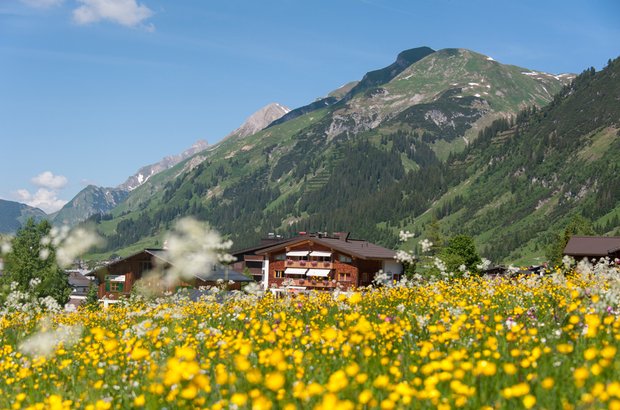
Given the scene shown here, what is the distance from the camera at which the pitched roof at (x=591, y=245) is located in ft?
282

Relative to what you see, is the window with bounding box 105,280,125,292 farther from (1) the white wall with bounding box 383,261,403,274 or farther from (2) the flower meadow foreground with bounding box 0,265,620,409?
(2) the flower meadow foreground with bounding box 0,265,620,409

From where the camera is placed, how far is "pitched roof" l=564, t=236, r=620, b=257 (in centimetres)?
8592

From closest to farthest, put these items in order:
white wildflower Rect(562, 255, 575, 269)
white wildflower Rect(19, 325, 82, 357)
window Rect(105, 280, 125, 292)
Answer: white wildflower Rect(19, 325, 82, 357)
white wildflower Rect(562, 255, 575, 269)
window Rect(105, 280, 125, 292)

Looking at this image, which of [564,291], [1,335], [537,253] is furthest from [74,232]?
[537,253]

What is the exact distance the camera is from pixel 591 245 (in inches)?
3506

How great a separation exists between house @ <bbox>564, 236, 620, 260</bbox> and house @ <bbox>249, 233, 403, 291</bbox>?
86.4ft

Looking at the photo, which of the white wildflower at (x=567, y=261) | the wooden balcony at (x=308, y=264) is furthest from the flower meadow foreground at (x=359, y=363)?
the wooden balcony at (x=308, y=264)

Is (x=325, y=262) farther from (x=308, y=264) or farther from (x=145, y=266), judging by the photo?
(x=145, y=266)

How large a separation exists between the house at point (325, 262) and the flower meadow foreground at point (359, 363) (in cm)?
A: 7258

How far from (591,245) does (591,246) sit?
1.20 ft

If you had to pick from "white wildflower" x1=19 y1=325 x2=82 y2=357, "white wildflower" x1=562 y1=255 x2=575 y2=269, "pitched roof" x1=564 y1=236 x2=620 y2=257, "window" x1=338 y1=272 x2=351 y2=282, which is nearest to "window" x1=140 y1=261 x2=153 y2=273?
"window" x1=338 y1=272 x2=351 y2=282

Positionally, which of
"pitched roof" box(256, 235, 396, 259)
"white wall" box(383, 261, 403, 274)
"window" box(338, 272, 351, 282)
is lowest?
"window" box(338, 272, 351, 282)

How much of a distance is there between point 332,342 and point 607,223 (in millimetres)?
204265

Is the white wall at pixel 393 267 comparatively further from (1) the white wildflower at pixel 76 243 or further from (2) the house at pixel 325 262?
(1) the white wildflower at pixel 76 243
